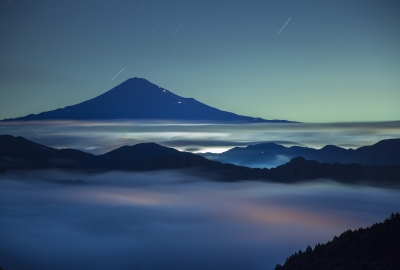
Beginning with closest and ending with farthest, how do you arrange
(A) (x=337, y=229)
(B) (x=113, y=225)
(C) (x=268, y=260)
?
(C) (x=268, y=260) < (A) (x=337, y=229) < (B) (x=113, y=225)

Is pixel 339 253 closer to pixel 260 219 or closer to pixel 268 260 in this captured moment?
pixel 268 260

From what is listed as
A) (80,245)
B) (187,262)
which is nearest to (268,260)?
(187,262)

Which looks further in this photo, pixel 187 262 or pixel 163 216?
pixel 163 216

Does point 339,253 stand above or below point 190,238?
above

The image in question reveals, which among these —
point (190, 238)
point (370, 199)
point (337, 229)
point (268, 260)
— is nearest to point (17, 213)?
point (190, 238)

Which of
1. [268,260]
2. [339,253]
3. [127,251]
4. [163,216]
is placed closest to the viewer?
[339,253]

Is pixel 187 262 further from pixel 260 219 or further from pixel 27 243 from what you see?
pixel 260 219
